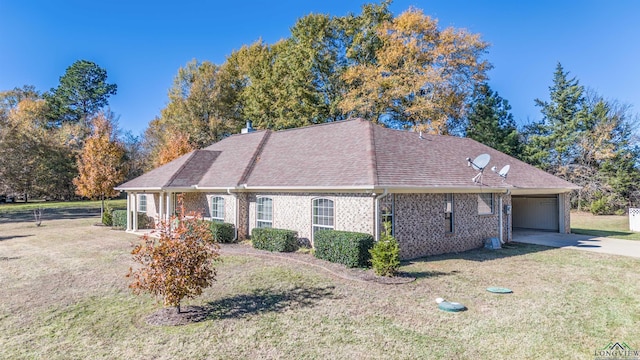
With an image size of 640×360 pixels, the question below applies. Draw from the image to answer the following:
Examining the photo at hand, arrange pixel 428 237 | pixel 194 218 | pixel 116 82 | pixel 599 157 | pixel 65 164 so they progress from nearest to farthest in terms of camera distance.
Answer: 1. pixel 194 218
2. pixel 428 237
3. pixel 599 157
4. pixel 65 164
5. pixel 116 82

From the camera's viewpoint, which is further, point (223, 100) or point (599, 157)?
point (223, 100)

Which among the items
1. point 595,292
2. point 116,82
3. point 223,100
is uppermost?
point 116,82

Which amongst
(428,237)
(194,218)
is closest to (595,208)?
(428,237)

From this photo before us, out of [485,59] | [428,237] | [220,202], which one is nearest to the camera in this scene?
[428,237]

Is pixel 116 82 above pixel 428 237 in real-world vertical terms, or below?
above

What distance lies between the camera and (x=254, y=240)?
1416 cm

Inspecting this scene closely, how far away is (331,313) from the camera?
700 cm

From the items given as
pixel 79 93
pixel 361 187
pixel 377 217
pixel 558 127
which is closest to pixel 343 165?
pixel 361 187

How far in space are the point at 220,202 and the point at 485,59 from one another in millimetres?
24087

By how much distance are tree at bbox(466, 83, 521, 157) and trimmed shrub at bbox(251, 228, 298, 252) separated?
25.7 metres

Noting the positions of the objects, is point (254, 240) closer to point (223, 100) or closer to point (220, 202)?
point (220, 202)

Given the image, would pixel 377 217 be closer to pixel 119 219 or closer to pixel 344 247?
pixel 344 247

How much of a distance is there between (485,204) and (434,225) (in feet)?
11.6

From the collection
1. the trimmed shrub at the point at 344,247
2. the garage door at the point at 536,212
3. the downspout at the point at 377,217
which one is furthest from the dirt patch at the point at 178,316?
the garage door at the point at 536,212
